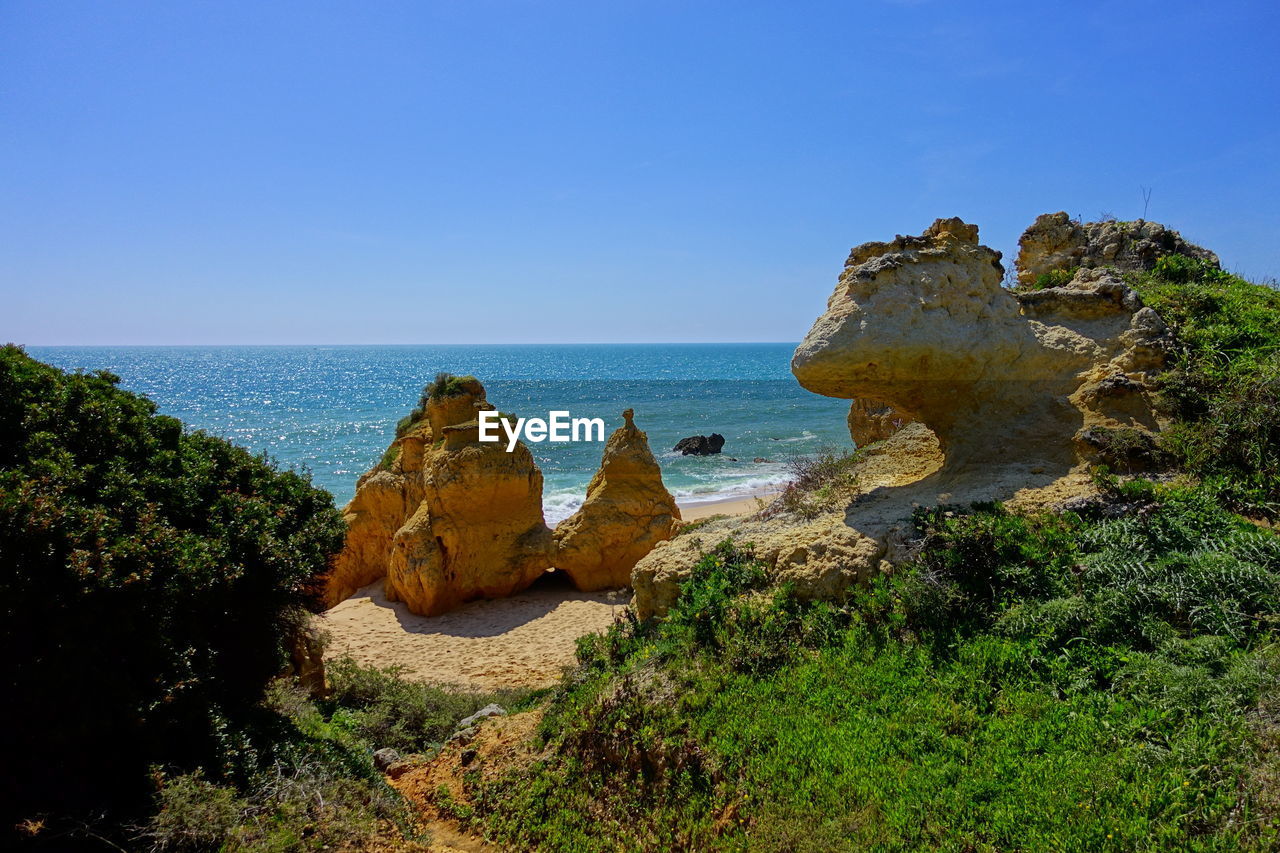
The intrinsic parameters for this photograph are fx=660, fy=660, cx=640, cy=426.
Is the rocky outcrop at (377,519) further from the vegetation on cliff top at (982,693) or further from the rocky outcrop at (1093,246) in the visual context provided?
the rocky outcrop at (1093,246)

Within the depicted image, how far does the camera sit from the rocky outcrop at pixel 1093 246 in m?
11.1

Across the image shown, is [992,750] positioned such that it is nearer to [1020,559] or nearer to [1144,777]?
[1144,777]

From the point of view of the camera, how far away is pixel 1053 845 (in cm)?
374

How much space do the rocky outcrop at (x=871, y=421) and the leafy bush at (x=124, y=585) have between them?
11.3m

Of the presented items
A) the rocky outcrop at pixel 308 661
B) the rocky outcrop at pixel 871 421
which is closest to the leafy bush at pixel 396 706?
the rocky outcrop at pixel 308 661

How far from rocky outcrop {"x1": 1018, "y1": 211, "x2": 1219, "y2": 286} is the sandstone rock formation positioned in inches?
107

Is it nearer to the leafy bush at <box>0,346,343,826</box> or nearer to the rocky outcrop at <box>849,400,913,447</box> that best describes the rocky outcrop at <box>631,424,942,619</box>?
the leafy bush at <box>0,346,343,826</box>

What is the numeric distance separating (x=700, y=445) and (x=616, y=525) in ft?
92.6

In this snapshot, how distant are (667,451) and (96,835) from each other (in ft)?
133

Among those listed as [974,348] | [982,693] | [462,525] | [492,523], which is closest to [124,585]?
[982,693]

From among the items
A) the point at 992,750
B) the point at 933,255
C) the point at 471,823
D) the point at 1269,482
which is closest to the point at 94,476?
the point at 471,823

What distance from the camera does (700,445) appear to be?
44.2m

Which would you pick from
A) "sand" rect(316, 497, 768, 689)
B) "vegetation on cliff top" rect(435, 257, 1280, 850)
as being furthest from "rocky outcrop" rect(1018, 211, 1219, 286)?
"sand" rect(316, 497, 768, 689)

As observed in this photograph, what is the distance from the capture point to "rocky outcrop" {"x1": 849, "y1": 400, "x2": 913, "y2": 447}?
47.5ft
